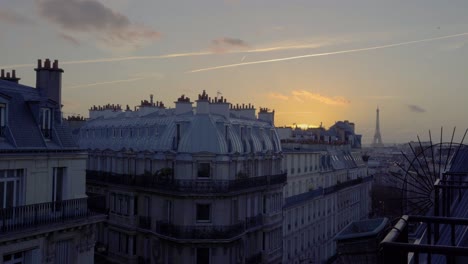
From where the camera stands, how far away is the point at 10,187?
13.7 m

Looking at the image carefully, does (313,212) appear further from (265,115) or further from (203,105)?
(203,105)

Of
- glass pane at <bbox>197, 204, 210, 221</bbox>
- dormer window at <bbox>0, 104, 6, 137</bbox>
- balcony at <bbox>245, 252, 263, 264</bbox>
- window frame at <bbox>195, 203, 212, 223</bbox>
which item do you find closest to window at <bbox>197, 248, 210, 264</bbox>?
window frame at <bbox>195, 203, 212, 223</bbox>

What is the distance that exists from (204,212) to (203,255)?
2368mm

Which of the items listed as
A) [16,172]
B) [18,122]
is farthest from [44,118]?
[16,172]

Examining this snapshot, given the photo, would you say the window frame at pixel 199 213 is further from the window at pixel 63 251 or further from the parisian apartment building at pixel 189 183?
the window at pixel 63 251

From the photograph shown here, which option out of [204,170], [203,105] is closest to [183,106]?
[203,105]

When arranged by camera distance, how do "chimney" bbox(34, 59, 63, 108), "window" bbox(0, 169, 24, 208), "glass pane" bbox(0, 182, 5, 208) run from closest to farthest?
"glass pane" bbox(0, 182, 5, 208), "window" bbox(0, 169, 24, 208), "chimney" bbox(34, 59, 63, 108)

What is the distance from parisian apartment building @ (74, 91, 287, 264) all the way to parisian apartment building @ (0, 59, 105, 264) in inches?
412

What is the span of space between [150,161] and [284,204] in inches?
450

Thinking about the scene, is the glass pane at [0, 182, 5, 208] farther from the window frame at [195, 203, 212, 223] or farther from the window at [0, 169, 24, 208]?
the window frame at [195, 203, 212, 223]

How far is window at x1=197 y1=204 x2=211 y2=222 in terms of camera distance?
1035 inches

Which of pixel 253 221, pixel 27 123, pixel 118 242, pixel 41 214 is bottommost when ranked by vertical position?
pixel 118 242

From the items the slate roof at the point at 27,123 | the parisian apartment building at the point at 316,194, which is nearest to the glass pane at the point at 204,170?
the parisian apartment building at the point at 316,194

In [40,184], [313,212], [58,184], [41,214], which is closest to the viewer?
[41,214]
